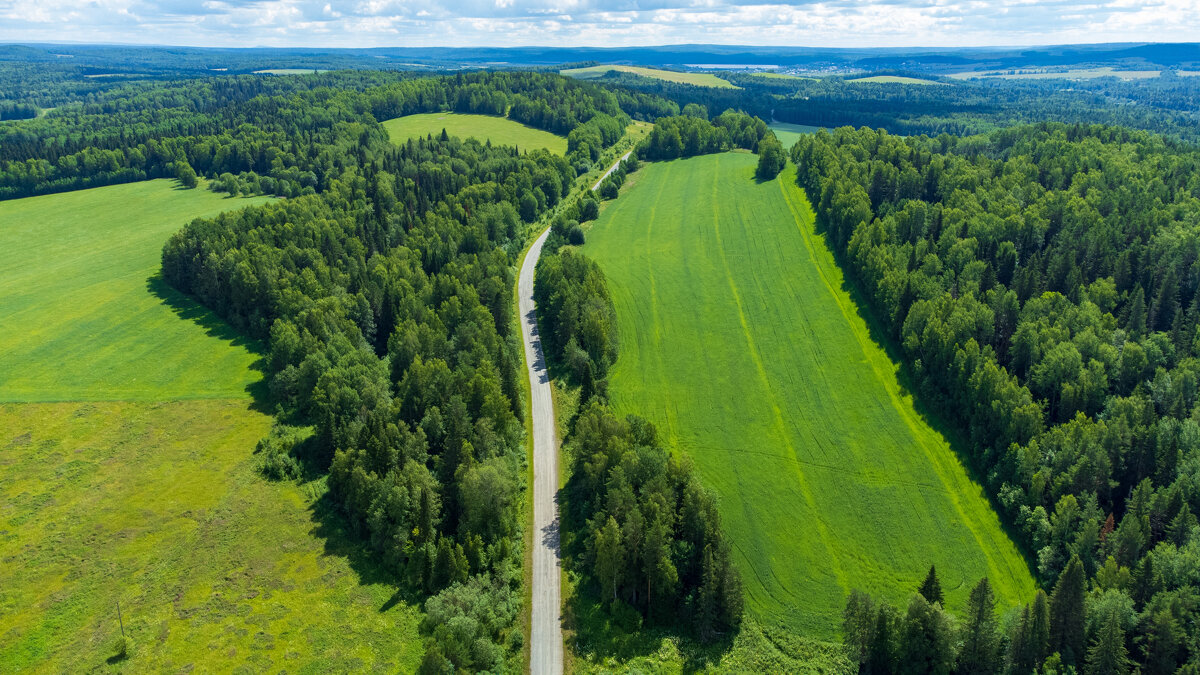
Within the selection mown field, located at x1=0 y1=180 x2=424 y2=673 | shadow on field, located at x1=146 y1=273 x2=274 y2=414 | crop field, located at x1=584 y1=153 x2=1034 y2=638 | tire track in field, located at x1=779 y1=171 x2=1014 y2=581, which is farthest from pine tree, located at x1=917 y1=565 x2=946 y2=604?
shadow on field, located at x1=146 y1=273 x2=274 y2=414

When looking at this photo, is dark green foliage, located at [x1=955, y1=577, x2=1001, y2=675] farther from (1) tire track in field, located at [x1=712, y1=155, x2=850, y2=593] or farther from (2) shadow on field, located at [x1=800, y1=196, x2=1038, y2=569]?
(2) shadow on field, located at [x1=800, y1=196, x2=1038, y2=569]

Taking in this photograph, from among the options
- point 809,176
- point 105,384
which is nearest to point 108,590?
point 105,384

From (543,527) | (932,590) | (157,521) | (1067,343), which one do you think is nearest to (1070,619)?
(932,590)

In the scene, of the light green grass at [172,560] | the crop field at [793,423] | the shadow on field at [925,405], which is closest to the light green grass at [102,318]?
the light green grass at [172,560]

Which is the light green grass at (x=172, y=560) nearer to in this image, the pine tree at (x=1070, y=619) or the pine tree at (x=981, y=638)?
the pine tree at (x=981, y=638)

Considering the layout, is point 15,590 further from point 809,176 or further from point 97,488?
point 809,176

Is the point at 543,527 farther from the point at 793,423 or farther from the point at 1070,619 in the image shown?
the point at 1070,619
